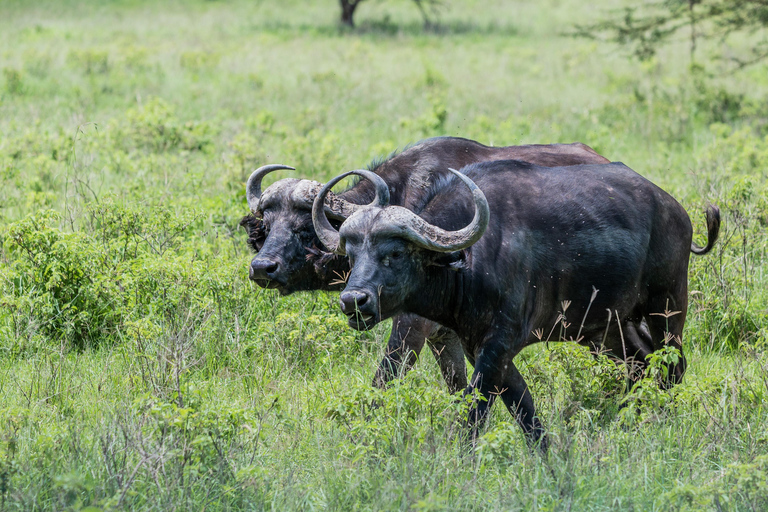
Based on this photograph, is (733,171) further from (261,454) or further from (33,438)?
(33,438)

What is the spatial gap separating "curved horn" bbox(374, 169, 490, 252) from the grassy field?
2.61 feet

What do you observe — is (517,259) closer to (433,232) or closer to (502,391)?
(433,232)

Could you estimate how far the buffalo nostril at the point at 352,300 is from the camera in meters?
4.55

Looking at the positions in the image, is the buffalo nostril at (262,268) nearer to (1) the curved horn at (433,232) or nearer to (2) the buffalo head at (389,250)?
(2) the buffalo head at (389,250)

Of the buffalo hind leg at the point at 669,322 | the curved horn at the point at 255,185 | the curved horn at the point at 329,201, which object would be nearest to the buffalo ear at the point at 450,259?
the curved horn at the point at 329,201

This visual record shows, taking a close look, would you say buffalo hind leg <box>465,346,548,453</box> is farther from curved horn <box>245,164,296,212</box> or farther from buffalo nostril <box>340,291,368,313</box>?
curved horn <box>245,164,296,212</box>

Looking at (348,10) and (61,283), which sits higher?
(348,10)

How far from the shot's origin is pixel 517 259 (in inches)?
203

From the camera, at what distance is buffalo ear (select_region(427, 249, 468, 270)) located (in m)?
4.90

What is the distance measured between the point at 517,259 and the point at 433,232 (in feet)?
2.10

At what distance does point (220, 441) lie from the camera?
438 cm

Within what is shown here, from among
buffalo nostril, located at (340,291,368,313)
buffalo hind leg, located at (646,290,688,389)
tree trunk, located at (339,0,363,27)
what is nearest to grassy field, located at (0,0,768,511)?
buffalo hind leg, located at (646,290,688,389)

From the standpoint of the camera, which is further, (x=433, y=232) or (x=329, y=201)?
(x=329, y=201)

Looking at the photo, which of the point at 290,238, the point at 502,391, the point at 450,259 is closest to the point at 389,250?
the point at 450,259
